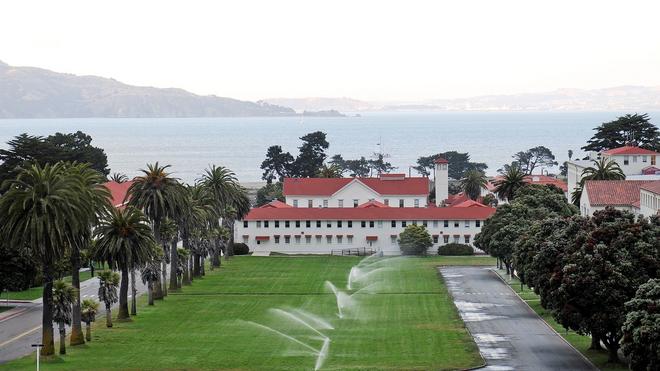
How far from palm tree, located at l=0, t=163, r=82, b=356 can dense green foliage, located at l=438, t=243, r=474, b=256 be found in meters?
79.3

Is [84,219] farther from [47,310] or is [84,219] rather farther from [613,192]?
[613,192]

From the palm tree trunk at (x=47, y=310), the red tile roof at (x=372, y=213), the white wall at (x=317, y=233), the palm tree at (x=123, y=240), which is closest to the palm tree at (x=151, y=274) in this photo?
the palm tree at (x=123, y=240)

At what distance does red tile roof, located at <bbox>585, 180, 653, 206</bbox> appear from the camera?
395 feet

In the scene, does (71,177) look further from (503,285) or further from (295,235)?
(295,235)

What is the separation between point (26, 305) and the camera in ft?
300

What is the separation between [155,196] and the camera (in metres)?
90.2

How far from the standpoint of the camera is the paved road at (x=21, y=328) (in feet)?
225

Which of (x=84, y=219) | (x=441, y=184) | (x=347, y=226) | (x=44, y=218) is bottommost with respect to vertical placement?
(x=347, y=226)

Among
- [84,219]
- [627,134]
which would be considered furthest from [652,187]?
[627,134]

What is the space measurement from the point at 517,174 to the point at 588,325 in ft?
271

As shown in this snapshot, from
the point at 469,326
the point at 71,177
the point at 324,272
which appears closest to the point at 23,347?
the point at 71,177

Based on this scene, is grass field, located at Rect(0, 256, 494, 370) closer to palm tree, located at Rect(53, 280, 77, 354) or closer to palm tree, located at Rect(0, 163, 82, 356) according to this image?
palm tree, located at Rect(53, 280, 77, 354)

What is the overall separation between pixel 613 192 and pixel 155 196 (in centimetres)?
5444

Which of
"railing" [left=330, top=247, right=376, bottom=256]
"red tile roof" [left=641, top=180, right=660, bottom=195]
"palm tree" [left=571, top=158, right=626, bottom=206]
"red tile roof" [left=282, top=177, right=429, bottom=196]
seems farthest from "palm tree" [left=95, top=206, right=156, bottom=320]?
"red tile roof" [left=282, top=177, right=429, bottom=196]
